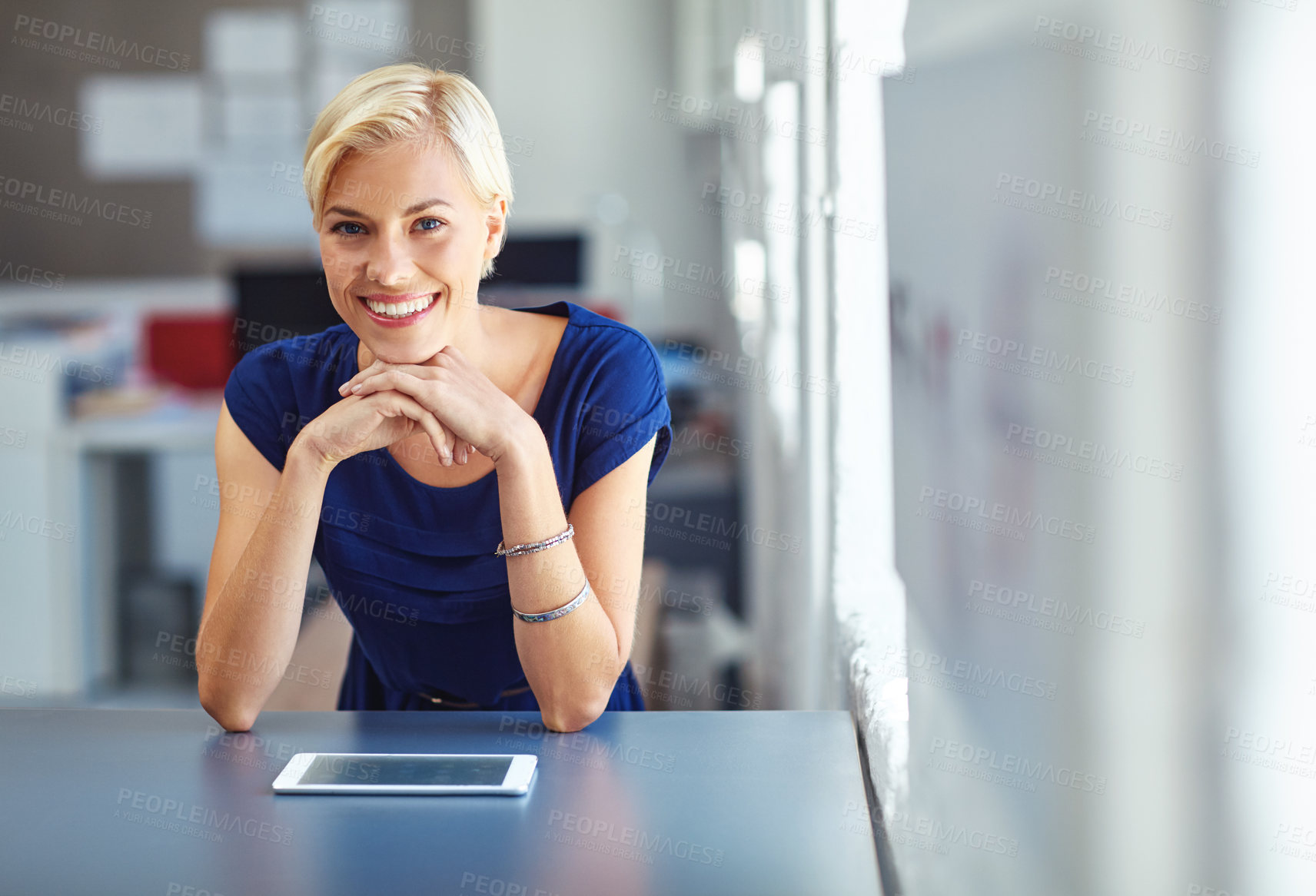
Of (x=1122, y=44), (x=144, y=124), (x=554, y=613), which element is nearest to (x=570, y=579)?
(x=554, y=613)

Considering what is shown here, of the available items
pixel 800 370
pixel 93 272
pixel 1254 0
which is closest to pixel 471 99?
pixel 1254 0

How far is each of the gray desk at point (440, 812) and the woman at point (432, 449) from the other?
67mm

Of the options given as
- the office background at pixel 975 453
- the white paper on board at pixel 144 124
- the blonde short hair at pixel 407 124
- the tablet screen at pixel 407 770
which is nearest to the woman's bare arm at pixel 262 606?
the tablet screen at pixel 407 770

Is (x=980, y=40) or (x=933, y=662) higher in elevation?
(x=980, y=40)

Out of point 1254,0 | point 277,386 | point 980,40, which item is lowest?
point 277,386

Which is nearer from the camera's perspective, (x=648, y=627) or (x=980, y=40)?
(x=980, y=40)

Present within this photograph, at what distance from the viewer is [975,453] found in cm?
105

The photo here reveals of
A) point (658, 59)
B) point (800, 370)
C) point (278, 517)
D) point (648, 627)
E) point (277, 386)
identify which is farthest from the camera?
point (658, 59)

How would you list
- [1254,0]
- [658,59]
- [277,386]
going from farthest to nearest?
[658,59] → [277,386] → [1254,0]

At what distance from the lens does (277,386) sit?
1.09 metres

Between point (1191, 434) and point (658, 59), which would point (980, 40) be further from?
point (658, 59)

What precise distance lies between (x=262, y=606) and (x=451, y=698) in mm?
270

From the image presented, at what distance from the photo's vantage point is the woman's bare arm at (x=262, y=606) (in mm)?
971

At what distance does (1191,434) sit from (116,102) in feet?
18.4
